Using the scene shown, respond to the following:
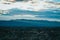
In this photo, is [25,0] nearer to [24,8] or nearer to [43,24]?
[24,8]

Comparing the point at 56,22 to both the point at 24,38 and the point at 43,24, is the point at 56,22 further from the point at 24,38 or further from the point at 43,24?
the point at 24,38

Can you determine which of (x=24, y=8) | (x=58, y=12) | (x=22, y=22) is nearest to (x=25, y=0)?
(x=24, y=8)

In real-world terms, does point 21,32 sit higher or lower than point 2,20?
lower

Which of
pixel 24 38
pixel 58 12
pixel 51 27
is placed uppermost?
pixel 58 12

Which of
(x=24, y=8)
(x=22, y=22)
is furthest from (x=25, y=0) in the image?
(x=22, y=22)

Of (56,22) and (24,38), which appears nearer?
(56,22)

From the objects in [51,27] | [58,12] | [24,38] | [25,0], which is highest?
[25,0]
